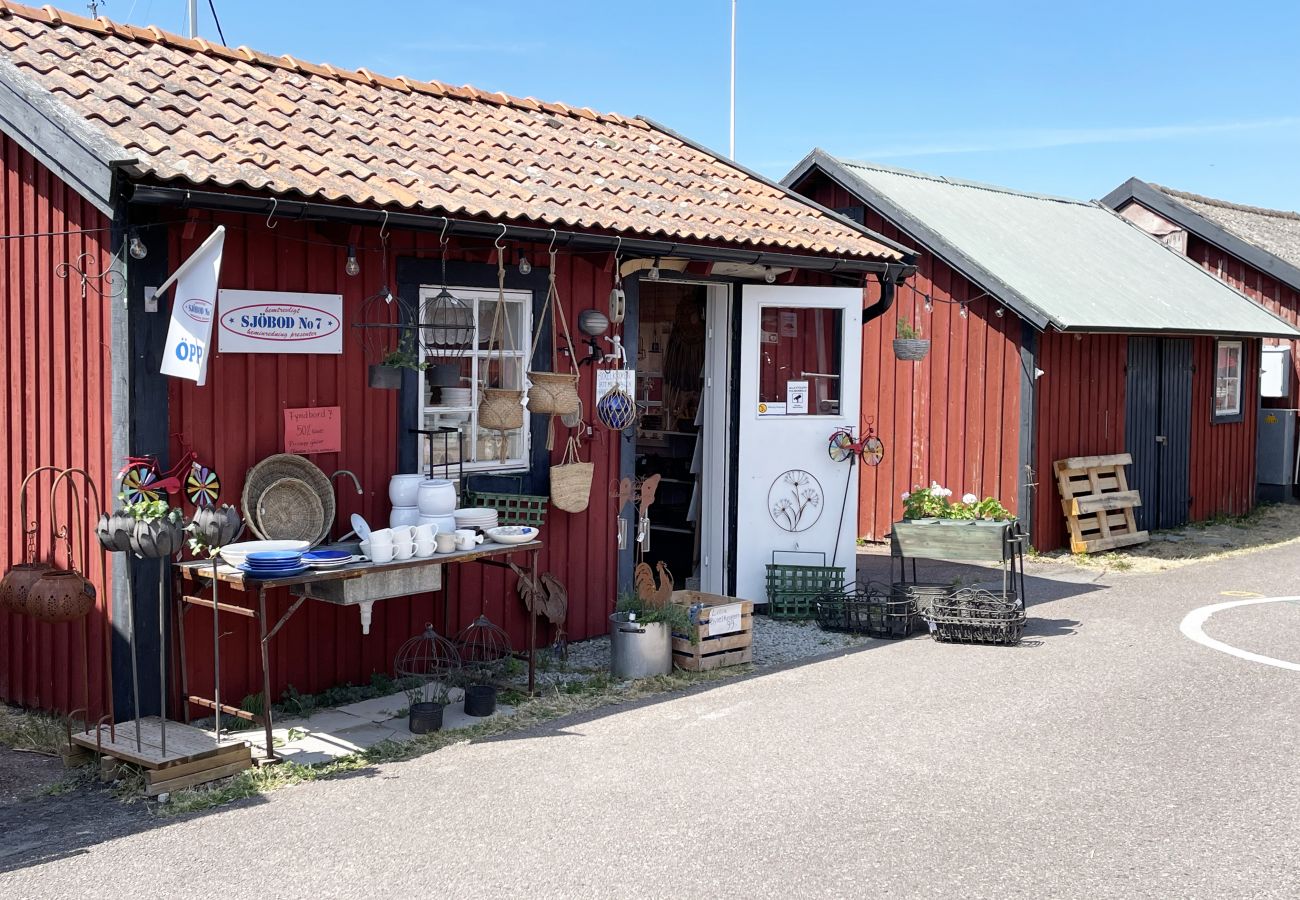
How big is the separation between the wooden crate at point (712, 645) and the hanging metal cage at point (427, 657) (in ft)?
4.69

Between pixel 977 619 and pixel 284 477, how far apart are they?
4.92m

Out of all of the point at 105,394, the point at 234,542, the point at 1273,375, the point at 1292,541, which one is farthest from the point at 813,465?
the point at 1273,375

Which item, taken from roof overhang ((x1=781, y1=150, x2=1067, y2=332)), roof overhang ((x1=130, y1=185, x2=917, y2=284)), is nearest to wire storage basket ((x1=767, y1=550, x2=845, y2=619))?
roof overhang ((x1=130, y1=185, x2=917, y2=284))

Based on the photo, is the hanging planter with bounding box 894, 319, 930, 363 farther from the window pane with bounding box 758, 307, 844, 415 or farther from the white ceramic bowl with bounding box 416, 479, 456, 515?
the white ceramic bowl with bounding box 416, 479, 456, 515

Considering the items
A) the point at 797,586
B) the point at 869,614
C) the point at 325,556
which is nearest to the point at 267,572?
the point at 325,556

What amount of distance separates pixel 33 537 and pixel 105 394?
1109mm

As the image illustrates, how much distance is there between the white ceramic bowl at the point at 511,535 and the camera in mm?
7762

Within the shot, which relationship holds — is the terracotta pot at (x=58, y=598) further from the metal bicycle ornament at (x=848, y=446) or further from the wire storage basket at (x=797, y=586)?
the metal bicycle ornament at (x=848, y=446)

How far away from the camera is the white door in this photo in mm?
10211

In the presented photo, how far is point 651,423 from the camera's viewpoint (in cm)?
1223

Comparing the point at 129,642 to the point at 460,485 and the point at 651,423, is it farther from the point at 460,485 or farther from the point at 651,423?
the point at 651,423

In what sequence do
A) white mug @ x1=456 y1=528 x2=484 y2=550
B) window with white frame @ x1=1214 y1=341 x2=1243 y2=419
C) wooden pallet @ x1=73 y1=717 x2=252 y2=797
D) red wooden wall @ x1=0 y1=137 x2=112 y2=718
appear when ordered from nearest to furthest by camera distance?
A: wooden pallet @ x1=73 y1=717 x2=252 y2=797 < red wooden wall @ x1=0 y1=137 x2=112 y2=718 < white mug @ x1=456 y1=528 x2=484 y2=550 < window with white frame @ x1=1214 y1=341 x2=1243 y2=419

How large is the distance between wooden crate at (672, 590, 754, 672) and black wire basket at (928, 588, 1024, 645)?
1.53m

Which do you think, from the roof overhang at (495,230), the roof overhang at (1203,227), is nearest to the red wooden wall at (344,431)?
the roof overhang at (495,230)
